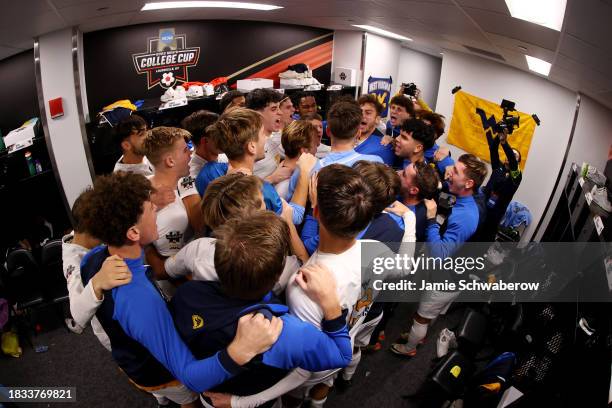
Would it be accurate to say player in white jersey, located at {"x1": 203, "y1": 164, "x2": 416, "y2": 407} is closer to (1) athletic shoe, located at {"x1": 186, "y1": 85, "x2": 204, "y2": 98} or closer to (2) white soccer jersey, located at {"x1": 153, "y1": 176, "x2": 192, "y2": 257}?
(2) white soccer jersey, located at {"x1": 153, "y1": 176, "x2": 192, "y2": 257}

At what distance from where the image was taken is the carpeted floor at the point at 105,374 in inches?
101

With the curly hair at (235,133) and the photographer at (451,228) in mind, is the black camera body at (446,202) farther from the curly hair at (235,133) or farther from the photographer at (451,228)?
the curly hair at (235,133)

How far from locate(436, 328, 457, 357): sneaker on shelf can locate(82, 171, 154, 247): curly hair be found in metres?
2.46

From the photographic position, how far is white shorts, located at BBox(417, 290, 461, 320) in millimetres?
2725

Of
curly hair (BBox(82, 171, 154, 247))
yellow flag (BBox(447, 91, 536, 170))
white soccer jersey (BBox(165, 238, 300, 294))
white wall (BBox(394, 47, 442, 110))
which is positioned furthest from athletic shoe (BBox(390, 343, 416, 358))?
white wall (BBox(394, 47, 442, 110))

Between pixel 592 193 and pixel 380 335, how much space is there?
202cm

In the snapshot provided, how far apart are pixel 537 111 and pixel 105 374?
5896mm

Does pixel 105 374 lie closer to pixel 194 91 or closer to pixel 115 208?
pixel 115 208

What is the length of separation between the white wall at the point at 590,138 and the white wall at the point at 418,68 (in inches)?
223

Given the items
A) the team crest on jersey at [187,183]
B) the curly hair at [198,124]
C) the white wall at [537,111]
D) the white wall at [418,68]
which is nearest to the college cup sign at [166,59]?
the curly hair at [198,124]

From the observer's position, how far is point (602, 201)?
2324 millimetres

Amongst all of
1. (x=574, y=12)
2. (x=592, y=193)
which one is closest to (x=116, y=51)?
(x=574, y=12)

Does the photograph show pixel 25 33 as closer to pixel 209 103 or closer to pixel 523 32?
pixel 209 103

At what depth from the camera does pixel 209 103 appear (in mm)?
5453
